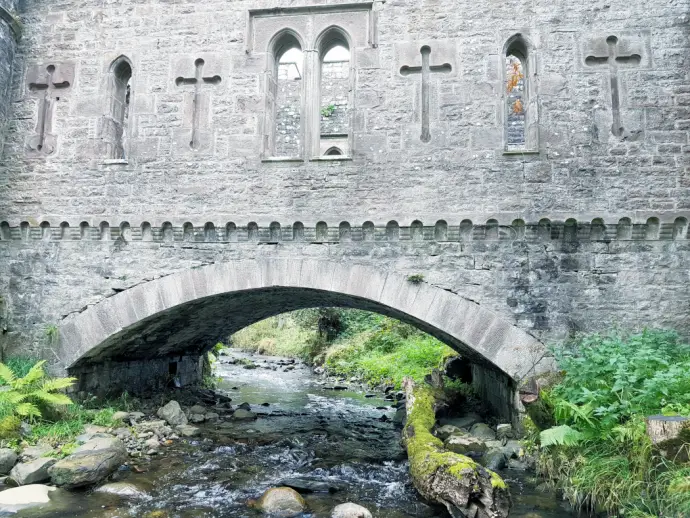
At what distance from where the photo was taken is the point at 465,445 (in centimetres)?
757

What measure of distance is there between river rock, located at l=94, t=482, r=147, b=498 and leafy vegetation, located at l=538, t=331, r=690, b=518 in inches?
181

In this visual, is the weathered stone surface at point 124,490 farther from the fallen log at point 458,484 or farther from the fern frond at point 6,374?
the fallen log at point 458,484

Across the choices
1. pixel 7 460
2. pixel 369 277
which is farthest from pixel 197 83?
pixel 7 460

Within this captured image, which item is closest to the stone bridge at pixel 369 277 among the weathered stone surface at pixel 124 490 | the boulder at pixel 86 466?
the boulder at pixel 86 466

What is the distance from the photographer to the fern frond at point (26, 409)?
23.0ft

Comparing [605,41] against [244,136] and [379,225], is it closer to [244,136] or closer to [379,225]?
[379,225]

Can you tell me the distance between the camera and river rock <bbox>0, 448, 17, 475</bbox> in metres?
6.41

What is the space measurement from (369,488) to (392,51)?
638 cm

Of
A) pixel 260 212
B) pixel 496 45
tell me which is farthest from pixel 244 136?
pixel 496 45

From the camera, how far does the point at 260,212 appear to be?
8.16 meters

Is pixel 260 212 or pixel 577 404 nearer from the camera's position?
pixel 577 404

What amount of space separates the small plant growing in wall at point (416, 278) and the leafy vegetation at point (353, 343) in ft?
19.2

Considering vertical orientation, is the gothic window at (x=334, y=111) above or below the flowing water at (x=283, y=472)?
above

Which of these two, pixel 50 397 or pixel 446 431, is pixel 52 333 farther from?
pixel 446 431
